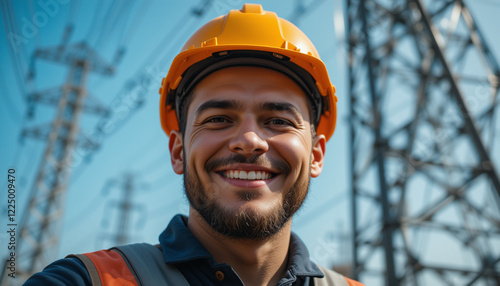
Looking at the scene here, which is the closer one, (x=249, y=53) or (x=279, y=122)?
(x=279, y=122)

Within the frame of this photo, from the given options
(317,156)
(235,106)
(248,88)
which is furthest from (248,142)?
(317,156)

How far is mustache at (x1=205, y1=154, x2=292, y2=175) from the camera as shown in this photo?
5.36 feet

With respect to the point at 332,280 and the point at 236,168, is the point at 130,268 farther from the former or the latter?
the point at 332,280

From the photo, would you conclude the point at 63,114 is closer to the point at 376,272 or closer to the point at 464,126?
the point at 376,272

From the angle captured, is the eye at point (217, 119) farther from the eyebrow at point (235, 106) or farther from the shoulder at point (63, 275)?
the shoulder at point (63, 275)

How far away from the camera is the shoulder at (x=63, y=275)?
1315 mm

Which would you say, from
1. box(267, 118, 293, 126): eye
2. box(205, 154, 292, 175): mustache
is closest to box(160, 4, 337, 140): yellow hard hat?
box(267, 118, 293, 126): eye

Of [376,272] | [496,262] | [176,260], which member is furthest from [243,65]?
[376,272]

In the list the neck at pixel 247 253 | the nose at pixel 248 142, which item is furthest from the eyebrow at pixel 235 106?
the neck at pixel 247 253

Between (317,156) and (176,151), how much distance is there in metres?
0.82

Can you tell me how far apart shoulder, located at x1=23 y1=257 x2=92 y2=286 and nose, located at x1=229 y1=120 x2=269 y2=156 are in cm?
76

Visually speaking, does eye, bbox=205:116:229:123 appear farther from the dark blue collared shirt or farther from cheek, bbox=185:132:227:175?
the dark blue collared shirt

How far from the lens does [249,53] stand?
194cm

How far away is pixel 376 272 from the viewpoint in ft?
20.1
